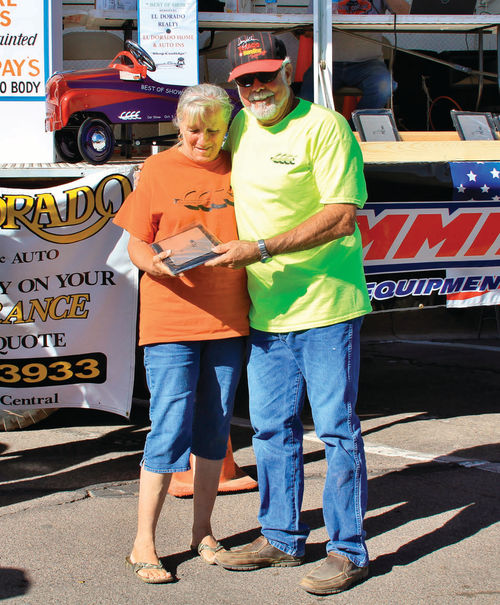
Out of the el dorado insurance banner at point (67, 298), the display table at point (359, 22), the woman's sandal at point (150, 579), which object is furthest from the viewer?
the display table at point (359, 22)

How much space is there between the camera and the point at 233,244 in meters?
3.17

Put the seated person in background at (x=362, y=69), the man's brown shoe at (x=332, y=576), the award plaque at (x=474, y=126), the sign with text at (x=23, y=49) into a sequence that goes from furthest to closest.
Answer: the seated person in background at (x=362, y=69) → the award plaque at (x=474, y=126) → the sign with text at (x=23, y=49) → the man's brown shoe at (x=332, y=576)

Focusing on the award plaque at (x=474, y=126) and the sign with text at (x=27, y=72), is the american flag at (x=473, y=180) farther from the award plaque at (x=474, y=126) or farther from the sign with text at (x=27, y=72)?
the sign with text at (x=27, y=72)

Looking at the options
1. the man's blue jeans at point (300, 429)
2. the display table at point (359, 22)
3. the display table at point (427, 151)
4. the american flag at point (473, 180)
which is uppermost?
the display table at point (359, 22)

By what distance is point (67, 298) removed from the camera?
16.8ft

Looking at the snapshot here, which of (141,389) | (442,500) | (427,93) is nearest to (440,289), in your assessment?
(442,500)

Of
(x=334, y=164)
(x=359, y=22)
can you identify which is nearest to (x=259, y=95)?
(x=334, y=164)

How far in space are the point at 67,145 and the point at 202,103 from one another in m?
3.01

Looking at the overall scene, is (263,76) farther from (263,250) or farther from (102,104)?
(102,104)

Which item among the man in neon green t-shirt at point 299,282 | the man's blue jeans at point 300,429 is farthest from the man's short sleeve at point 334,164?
the man's blue jeans at point 300,429

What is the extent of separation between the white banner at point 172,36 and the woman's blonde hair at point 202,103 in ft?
10.7

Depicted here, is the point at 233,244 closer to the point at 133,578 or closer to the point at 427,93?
the point at 133,578

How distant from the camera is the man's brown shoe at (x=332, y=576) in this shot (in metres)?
3.29

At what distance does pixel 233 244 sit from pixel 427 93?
21.3ft
